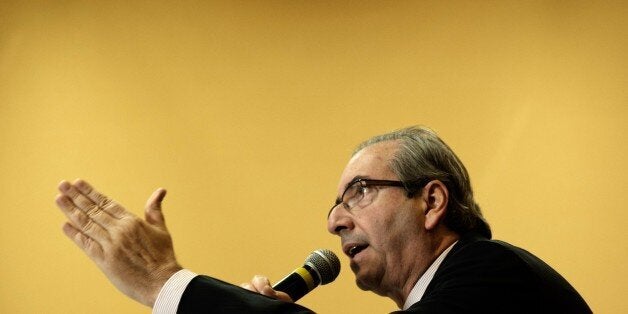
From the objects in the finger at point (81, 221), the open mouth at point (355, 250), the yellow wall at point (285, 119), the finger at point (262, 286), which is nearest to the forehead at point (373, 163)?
the open mouth at point (355, 250)

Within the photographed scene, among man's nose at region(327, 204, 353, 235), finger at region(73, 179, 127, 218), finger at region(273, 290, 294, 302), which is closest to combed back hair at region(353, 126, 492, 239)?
man's nose at region(327, 204, 353, 235)

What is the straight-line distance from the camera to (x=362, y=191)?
173 centimetres

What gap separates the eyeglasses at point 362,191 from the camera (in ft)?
5.56

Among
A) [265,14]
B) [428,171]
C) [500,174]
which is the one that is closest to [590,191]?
[500,174]

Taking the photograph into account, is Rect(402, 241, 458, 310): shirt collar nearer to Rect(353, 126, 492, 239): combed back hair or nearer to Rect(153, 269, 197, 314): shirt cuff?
Rect(353, 126, 492, 239): combed back hair

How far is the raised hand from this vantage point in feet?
3.93

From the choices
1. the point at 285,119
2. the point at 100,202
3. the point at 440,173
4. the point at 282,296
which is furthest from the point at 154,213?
the point at 285,119

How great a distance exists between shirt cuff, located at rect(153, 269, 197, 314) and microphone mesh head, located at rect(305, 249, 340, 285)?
0.54 metres

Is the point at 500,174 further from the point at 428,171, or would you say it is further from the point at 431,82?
the point at 428,171

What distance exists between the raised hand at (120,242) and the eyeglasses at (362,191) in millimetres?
575

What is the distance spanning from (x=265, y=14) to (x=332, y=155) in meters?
0.74

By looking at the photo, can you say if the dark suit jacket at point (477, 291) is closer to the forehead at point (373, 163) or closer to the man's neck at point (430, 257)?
the man's neck at point (430, 257)

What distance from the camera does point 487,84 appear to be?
299 cm

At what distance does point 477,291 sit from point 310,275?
1.66ft
